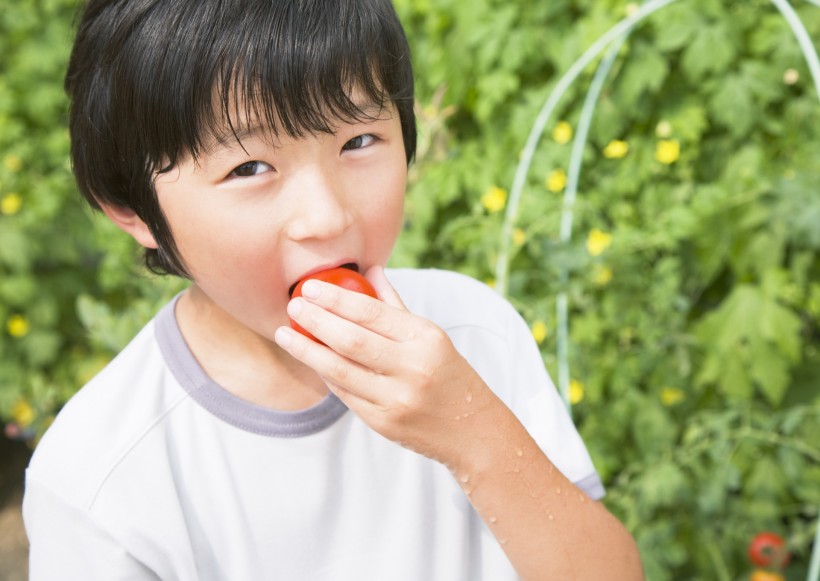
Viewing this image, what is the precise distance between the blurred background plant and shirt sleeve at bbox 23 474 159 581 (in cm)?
88

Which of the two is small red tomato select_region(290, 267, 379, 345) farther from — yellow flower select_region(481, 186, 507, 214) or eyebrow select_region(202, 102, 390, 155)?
yellow flower select_region(481, 186, 507, 214)

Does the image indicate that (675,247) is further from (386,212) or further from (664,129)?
(386,212)

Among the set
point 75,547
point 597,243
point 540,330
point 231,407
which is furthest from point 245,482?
point 597,243

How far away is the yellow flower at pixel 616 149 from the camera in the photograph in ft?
7.93

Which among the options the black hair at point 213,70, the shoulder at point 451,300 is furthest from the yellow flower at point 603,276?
the black hair at point 213,70

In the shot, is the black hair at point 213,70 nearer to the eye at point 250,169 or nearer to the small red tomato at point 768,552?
the eye at point 250,169

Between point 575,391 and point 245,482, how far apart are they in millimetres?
1232

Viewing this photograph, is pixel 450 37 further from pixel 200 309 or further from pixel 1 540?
pixel 1 540

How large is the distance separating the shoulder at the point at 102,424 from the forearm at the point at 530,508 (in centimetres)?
35

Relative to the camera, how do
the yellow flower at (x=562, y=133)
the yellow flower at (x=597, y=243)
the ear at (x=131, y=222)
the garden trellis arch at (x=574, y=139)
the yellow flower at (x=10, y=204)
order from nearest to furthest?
the ear at (x=131, y=222) → the garden trellis arch at (x=574, y=139) → the yellow flower at (x=597, y=243) → the yellow flower at (x=562, y=133) → the yellow flower at (x=10, y=204)

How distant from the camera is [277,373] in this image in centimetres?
115

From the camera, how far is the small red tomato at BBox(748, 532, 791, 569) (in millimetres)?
1922

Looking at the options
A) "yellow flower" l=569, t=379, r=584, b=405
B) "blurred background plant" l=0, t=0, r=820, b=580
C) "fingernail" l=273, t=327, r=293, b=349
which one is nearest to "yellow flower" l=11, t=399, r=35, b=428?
"blurred background plant" l=0, t=0, r=820, b=580

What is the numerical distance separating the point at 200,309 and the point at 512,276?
112cm
